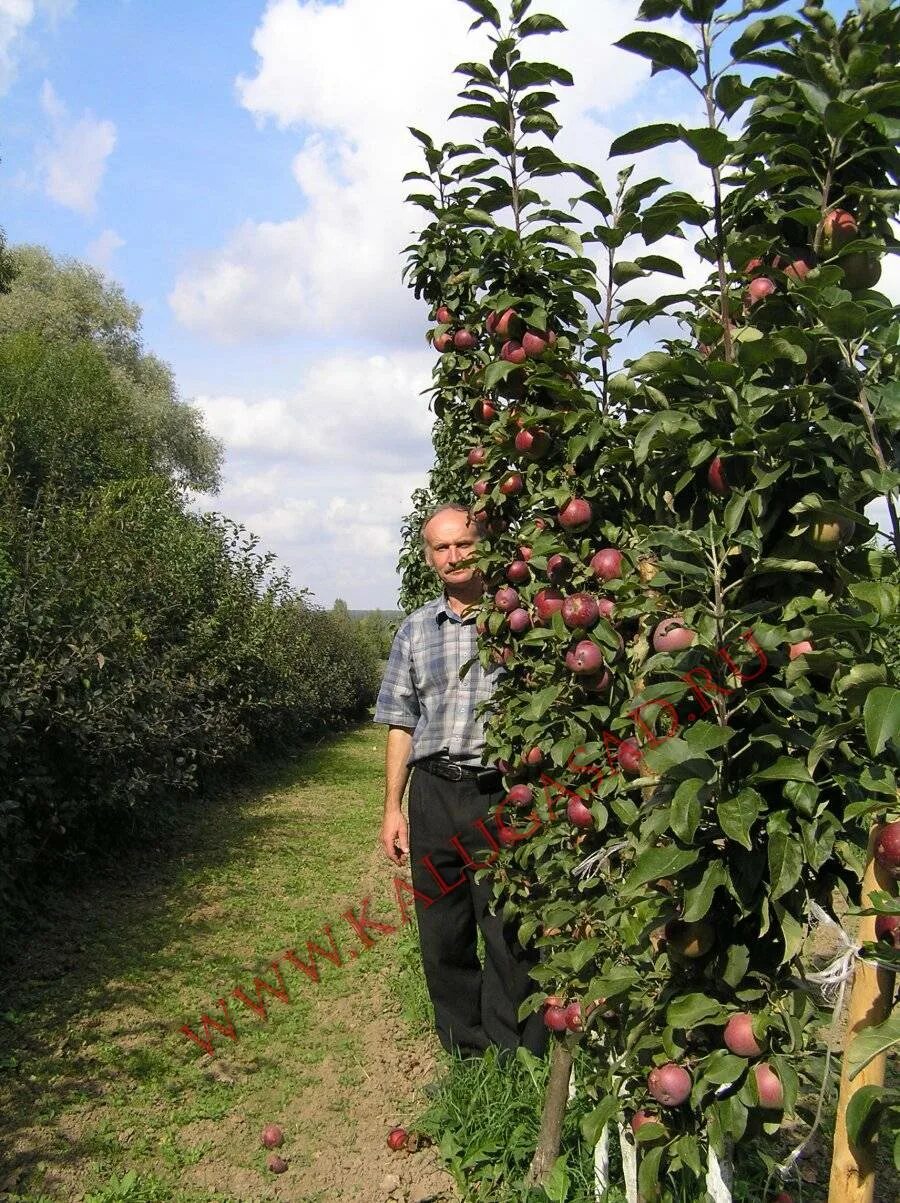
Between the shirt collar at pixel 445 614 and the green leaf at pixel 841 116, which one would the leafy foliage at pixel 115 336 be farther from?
the green leaf at pixel 841 116

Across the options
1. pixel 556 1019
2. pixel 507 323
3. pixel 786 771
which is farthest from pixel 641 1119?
pixel 507 323

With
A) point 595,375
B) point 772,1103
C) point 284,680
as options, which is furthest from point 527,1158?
point 284,680

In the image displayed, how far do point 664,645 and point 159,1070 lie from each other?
3.04 metres

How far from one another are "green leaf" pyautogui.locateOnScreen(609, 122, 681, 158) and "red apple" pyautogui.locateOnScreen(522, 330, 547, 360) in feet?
2.45

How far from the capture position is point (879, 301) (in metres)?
1.40

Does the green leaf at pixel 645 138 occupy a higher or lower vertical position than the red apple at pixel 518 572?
higher

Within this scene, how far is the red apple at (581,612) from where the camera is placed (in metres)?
2.07

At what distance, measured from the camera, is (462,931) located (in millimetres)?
3207

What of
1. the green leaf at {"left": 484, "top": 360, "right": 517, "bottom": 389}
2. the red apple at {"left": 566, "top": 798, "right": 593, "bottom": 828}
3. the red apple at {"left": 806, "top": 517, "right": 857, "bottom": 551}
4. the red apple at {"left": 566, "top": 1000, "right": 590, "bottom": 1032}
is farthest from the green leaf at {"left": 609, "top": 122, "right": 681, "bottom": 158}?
the red apple at {"left": 566, "top": 1000, "right": 590, "bottom": 1032}

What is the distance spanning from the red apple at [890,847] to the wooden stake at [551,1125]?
1470 millimetres

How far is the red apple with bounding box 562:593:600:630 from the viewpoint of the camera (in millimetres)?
2068

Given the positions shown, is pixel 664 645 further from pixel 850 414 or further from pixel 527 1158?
pixel 527 1158

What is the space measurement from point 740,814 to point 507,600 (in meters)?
1.19

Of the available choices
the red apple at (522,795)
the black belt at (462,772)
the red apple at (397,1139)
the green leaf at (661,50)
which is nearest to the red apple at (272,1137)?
the red apple at (397,1139)
